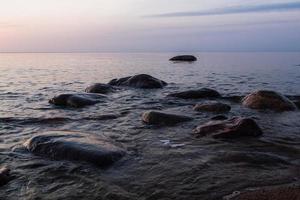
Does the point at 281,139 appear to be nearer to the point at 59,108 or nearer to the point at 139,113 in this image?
the point at 139,113

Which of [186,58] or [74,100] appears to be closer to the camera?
[74,100]

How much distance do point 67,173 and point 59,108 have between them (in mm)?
8957

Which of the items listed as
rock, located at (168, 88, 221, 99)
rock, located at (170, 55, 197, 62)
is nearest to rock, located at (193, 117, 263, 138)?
rock, located at (168, 88, 221, 99)

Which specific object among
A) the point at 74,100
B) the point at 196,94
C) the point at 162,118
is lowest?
the point at 196,94

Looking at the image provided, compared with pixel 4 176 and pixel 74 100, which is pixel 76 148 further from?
pixel 74 100

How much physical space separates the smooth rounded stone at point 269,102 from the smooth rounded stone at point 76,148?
27.0 ft

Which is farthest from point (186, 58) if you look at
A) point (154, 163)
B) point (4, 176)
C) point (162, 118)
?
point (4, 176)

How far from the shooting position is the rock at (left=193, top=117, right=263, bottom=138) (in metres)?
10.7

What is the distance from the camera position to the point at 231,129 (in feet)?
35.5

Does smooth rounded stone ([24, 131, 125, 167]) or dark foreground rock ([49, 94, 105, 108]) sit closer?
smooth rounded stone ([24, 131, 125, 167])

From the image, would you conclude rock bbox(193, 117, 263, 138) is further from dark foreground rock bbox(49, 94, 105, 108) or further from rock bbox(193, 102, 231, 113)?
dark foreground rock bbox(49, 94, 105, 108)

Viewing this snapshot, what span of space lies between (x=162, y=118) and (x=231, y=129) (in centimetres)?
280

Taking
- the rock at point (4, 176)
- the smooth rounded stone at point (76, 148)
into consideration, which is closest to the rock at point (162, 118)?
the smooth rounded stone at point (76, 148)

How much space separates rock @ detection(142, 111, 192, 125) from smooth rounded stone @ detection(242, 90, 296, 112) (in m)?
4.19
